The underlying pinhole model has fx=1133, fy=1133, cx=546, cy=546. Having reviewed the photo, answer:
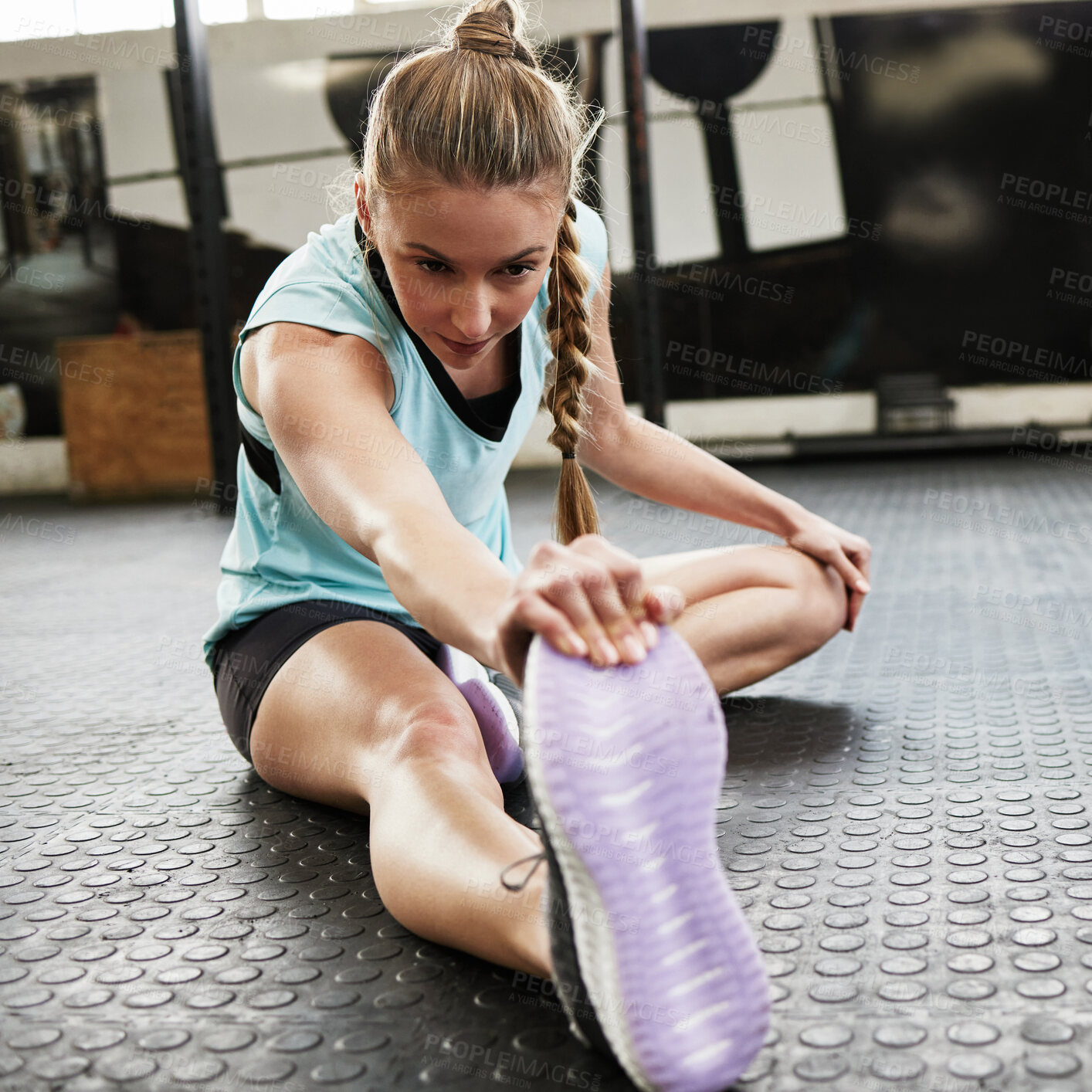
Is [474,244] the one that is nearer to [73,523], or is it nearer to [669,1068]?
[669,1068]

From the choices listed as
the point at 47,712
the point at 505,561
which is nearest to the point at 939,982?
the point at 505,561

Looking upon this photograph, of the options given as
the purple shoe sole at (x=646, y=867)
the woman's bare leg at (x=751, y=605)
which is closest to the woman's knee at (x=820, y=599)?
the woman's bare leg at (x=751, y=605)

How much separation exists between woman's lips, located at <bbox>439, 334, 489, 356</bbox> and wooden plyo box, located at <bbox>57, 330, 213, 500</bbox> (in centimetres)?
466

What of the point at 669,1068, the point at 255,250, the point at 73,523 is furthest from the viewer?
the point at 255,250

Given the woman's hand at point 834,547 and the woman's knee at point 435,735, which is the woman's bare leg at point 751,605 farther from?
the woman's knee at point 435,735

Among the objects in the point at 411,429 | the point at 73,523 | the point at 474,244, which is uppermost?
the point at 474,244

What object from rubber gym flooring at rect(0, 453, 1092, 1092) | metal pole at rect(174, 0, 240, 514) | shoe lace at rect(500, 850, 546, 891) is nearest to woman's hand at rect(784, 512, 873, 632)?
rubber gym flooring at rect(0, 453, 1092, 1092)

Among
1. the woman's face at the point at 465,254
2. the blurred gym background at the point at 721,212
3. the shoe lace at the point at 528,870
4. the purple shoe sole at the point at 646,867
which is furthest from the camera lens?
the blurred gym background at the point at 721,212

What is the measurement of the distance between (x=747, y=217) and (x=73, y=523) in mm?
3440

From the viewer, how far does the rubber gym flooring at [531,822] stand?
2.31ft

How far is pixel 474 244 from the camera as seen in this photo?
87 cm

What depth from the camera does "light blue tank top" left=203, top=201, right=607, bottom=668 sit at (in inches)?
42.1

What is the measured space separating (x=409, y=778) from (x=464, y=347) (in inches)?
14.3

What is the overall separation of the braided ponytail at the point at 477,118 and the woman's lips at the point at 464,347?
0.13 meters
